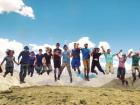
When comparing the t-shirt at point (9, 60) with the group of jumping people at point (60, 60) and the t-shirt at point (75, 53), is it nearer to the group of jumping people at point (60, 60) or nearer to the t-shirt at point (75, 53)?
the group of jumping people at point (60, 60)

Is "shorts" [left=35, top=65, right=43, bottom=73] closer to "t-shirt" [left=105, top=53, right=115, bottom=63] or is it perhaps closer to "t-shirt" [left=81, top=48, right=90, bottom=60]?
"t-shirt" [left=81, top=48, right=90, bottom=60]

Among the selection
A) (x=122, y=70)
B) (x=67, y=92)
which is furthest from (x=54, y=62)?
(x=67, y=92)

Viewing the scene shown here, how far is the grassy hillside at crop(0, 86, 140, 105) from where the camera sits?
62.2 ft

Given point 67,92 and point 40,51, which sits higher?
point 40,51

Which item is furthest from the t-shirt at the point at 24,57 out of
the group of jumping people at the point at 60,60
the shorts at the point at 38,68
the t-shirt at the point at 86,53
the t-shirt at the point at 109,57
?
the t-shirt at the point at 109,57

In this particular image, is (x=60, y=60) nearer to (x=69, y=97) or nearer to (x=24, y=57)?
(x=24, y=57)

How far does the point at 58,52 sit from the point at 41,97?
26.3 feet

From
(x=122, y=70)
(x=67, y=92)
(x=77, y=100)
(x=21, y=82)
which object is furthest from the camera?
(x=122, y=70)

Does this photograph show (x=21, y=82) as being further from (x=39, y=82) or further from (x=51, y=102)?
(x=51, y=102)

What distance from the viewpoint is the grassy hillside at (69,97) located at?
62.2ft

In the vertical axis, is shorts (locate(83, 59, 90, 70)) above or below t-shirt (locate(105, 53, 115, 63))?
below

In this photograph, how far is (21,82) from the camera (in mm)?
26906

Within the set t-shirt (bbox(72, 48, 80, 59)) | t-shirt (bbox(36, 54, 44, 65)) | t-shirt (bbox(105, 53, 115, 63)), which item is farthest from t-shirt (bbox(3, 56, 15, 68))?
t-shirt (bbox(105, 53, 115, 63))

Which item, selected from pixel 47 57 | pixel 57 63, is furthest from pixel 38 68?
pixel 57 63
